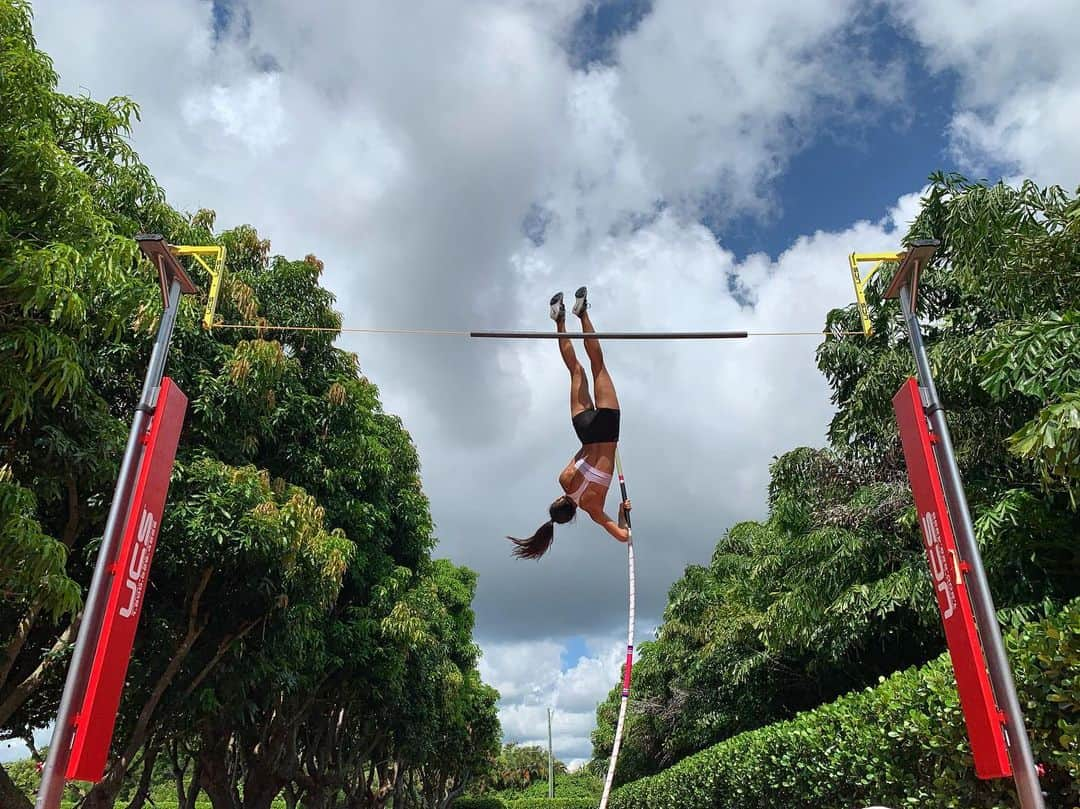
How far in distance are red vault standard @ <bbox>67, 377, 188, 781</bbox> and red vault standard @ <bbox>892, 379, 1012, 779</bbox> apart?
14.7 feet

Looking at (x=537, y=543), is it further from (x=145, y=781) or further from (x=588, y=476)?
(x=145, y=781)

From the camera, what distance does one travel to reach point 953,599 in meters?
4.70

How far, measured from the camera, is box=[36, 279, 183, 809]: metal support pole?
14.4ft

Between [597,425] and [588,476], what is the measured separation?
342mm

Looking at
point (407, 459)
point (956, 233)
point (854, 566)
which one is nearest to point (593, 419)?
point (956, 233)

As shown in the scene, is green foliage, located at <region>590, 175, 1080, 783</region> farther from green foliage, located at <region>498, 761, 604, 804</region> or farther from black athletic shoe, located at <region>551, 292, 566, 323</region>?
green foliage, located at <region>498, 761, 604, 804</region>

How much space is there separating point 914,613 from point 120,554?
1065 centimetres

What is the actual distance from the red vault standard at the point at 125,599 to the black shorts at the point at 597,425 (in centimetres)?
261

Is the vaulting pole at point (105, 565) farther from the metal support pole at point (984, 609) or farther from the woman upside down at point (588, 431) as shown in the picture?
the metal support pole at point (984, 609)

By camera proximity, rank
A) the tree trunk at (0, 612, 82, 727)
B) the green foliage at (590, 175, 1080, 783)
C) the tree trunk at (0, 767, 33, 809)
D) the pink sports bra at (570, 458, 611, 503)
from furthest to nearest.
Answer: the tree trunk at (0, 612, 82, 727), the tree trunk at (0, 767, 33, 809), the green foliage at (590, 175, 1080, 783), the pink sports bra at (570, 458, 611, 503)

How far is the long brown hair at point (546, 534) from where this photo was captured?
5.90 metres

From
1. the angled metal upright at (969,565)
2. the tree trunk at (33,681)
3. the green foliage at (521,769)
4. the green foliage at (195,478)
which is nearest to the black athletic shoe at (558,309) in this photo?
the angled metal upright at (969,565)

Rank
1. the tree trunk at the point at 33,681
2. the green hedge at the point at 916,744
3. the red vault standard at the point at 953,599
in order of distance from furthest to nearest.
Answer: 1. the tree trunk at the point at 33,681
2. the green hedge at the point at 916,744
3. the red vault standard at the point at 953,599

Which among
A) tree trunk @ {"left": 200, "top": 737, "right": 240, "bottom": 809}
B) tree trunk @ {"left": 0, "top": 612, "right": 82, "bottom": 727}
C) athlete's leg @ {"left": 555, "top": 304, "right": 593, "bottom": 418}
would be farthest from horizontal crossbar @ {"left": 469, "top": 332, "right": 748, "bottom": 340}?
tree trunk @ {"left": 200, "top": 737, "right": 240, "bottom": 809}
